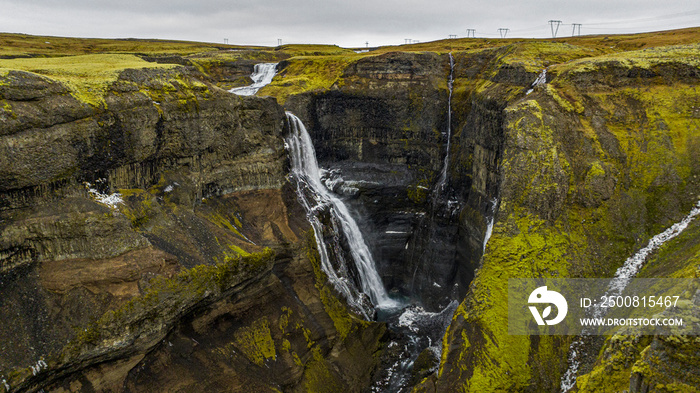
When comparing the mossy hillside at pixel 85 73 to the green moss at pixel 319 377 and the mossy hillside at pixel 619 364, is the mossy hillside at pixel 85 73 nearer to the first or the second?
the green moss at pixel 319 377

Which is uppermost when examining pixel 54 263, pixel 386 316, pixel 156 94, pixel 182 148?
pixel 156 94

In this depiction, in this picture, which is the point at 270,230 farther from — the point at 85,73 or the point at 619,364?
the point at 619,364

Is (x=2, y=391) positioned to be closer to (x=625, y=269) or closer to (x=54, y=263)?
(x=54, y=263)

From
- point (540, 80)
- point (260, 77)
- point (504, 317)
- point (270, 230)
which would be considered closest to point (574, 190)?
point (504, 317)

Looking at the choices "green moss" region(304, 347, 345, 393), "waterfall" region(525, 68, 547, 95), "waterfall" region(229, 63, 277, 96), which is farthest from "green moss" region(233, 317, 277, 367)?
"waterfall" region(229, 63, 277, 96)

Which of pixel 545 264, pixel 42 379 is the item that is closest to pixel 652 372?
pixel 545 264

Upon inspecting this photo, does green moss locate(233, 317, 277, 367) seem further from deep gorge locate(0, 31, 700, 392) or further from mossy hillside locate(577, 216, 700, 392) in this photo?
mossy hillside locate(577, 216, 700, 392)

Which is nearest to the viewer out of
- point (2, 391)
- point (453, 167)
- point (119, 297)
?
point (2, 391)
